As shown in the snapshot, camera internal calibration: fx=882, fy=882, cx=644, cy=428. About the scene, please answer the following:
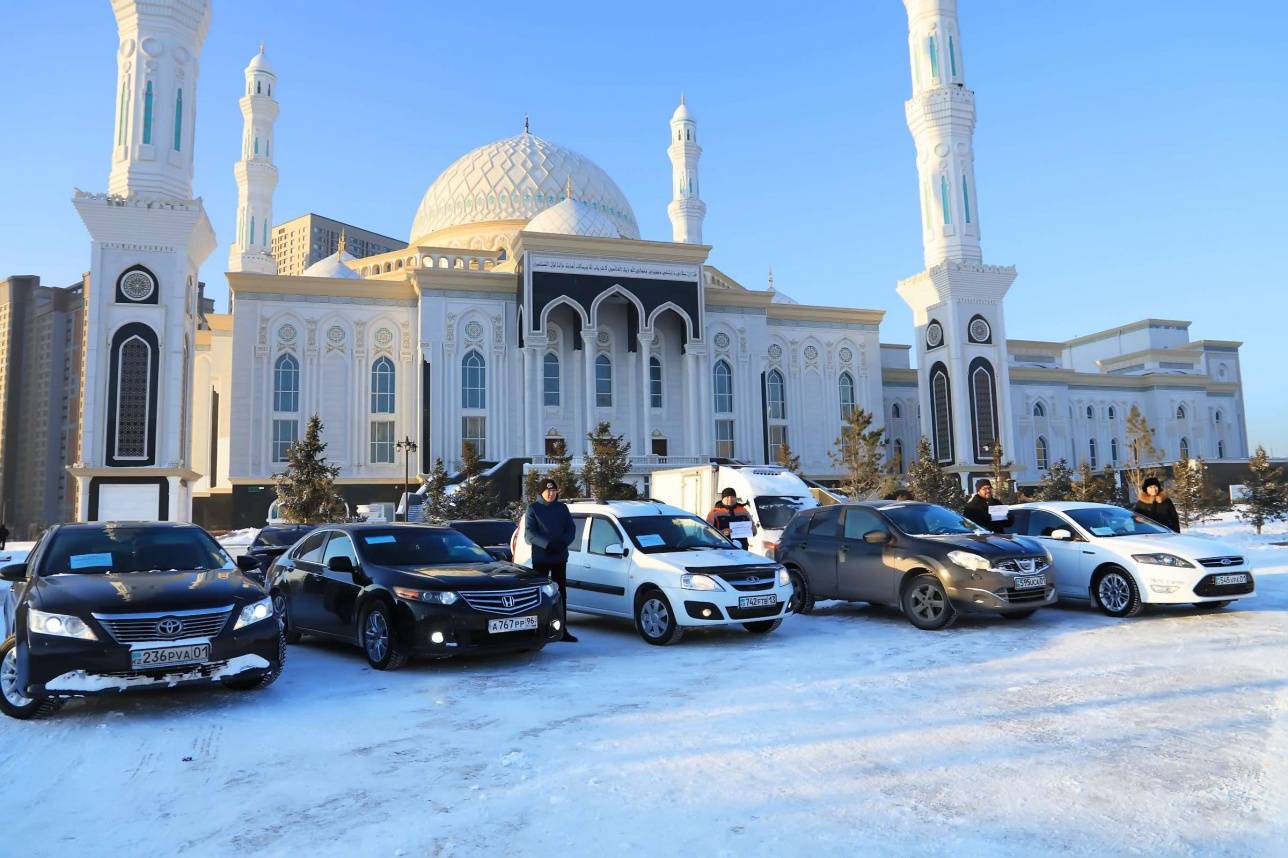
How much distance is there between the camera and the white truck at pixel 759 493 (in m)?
15.3

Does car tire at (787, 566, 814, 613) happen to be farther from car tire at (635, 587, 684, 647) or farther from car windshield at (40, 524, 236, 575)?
car windshield at (40, 524, 236, 575)

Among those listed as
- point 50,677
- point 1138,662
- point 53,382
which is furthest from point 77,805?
point 53,382

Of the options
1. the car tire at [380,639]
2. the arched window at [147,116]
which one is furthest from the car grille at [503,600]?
the arched window at [147,116]

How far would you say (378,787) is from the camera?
13.9 ft

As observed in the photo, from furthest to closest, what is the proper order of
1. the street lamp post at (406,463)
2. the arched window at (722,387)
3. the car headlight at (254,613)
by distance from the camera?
the arched window at (722,387)
the street lamp post at (406,463)
the car headlight at (254,613)

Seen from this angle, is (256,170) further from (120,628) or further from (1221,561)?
(1221,561)

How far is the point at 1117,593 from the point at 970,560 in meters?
2.08

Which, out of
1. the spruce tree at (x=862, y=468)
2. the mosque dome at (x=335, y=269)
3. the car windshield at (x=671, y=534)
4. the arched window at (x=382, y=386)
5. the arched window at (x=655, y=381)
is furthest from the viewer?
the mosque dome at (x=335, y=269)

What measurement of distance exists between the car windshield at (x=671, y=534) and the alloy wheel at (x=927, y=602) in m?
2.01

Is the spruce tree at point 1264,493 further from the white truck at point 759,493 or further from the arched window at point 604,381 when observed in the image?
the arched window at point 604,381

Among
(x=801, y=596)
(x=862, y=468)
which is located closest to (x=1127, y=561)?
(x=801, y=596)

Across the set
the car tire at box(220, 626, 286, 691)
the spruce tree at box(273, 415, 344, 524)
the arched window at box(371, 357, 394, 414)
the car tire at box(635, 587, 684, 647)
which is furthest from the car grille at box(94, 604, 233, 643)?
the arched window at box(371, 357, 394, 414)

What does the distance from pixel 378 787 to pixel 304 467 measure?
2484 cm

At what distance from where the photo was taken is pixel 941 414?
45312 millimetres
